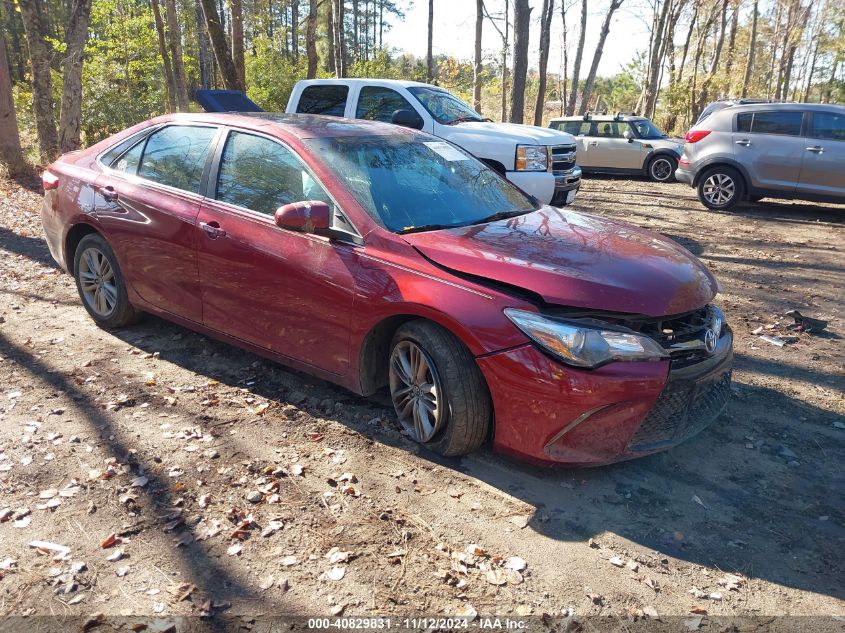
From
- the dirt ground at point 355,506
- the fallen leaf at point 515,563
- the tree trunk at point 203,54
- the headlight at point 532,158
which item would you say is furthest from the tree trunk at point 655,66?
the fallen leaf at point 515,563

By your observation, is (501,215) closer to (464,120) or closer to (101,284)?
(101,284)

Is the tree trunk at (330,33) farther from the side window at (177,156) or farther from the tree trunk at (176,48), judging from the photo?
the side window at (177,156)

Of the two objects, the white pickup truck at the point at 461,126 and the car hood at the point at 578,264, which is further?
the white pickup truck at the point at 461,126

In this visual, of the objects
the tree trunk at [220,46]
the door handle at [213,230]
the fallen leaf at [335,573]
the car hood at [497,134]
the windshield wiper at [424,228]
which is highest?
the tree trunk at [220,46]

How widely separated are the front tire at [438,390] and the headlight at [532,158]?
5.78 m

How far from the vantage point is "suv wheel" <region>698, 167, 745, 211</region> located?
11.7 meters

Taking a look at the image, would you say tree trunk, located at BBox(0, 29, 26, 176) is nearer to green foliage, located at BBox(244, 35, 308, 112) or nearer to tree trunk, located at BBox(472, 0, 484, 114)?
green foliage, located at BBox(244, 35, 308, 112)

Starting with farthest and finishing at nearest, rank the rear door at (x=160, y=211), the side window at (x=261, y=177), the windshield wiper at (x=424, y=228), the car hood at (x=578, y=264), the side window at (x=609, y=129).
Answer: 1. the side window at (x=609, y=129)
2. the rear door at (x=160, y=211)
3. the side window at (x=261, y=177)
4. the windshield wiper at (x=424, y=228)
5. the car hood at (x=578, y=264)

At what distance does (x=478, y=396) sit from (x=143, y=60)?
22.0m

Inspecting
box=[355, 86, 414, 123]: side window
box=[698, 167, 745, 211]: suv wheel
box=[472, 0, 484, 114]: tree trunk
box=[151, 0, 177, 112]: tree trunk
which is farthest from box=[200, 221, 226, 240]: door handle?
box=[472, 0, 484, 114]: tree trunk

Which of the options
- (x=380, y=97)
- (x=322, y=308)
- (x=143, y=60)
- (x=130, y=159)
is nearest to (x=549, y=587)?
(x=322, y=308)

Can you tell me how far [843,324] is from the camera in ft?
19.4

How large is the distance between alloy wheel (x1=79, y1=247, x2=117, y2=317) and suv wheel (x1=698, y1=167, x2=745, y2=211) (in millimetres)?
10321

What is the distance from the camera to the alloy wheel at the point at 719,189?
462 inches
